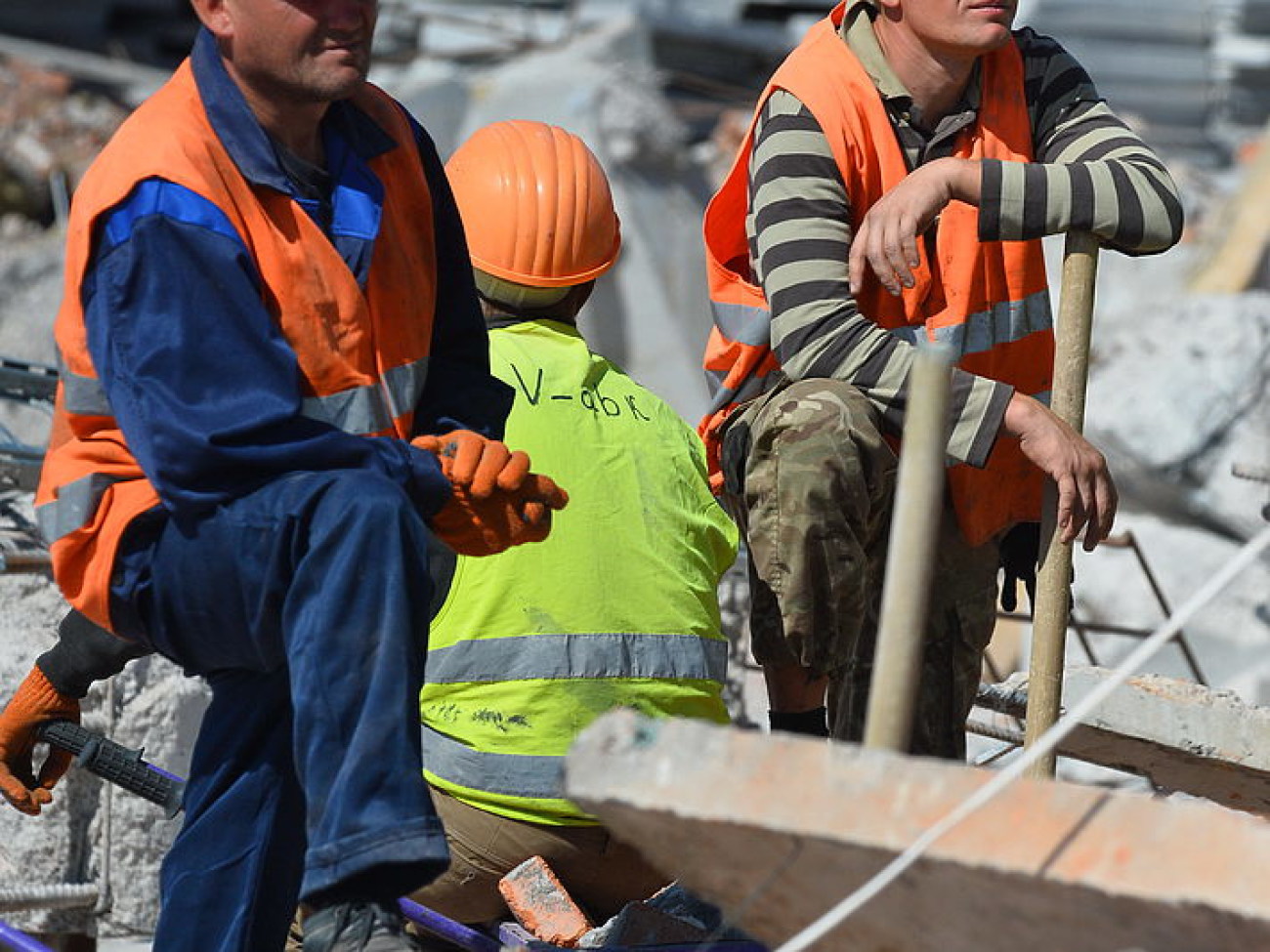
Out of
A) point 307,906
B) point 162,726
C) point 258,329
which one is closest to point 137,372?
point 258,329

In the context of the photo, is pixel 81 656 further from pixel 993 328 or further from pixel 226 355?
pixel 993 328

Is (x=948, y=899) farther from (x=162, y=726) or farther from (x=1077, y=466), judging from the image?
(x=162, y=726)

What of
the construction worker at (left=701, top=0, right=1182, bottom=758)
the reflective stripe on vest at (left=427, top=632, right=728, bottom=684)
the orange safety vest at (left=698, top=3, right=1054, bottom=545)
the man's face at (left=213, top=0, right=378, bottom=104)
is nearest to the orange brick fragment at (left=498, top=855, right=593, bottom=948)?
the reflective stripe on vest at (left=427, top=632, right=728, bottom=684)

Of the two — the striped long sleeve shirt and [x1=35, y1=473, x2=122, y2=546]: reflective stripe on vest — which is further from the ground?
the striped long sleeve shirt

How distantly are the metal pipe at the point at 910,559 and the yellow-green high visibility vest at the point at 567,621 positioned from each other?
1.36 m

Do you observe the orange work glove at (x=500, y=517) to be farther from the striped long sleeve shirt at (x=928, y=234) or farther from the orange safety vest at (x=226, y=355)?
the striped long sleeve shirt at (x=928, y=234)

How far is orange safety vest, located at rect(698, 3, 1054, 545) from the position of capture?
3518 millimetres

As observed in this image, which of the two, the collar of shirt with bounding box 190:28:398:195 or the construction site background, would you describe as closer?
the collar of shirt with bounding box 190:28:398:195

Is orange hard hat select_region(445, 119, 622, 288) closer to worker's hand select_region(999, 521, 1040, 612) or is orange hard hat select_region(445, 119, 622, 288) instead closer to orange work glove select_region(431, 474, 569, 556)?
worker's hand select_region(999, 521, 1040, 612)

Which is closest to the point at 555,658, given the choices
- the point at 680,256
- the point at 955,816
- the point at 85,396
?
the point at 85,396

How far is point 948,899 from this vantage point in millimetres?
2092

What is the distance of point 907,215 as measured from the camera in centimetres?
318

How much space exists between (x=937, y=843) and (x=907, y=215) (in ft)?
4.62

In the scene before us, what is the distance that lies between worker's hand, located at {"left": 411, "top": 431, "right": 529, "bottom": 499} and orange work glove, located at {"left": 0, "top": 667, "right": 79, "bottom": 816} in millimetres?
971
